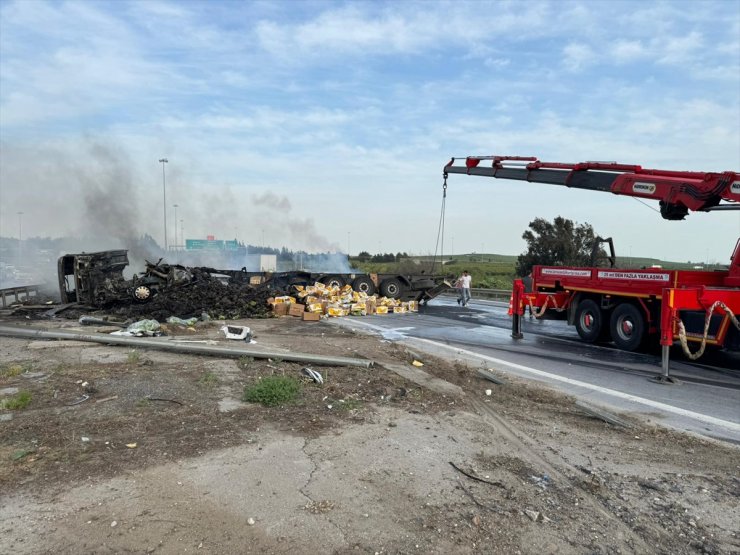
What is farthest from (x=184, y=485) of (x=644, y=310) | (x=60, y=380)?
(x=644, y=310)

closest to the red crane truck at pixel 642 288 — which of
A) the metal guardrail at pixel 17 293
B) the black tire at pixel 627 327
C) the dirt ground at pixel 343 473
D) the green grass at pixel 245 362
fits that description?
the black tire at pixel 627 327

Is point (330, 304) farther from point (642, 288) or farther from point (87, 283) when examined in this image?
point (642, 288)

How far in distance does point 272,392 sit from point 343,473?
2.15 metres

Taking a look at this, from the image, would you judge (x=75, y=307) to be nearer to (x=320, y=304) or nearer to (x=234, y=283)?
(x=234, y=283)

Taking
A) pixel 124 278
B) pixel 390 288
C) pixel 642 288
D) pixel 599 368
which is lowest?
pixel 599 368

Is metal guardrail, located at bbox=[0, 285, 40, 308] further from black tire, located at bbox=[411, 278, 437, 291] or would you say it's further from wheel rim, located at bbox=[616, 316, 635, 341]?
wheel rim, located at bbox=[616, 316, 635, 341]

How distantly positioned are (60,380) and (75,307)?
10.9 metres

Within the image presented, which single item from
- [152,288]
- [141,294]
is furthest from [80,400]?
[152,288]

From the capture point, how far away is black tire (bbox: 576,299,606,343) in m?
12.3

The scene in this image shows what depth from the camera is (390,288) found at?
2192cm

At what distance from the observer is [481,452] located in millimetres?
4809

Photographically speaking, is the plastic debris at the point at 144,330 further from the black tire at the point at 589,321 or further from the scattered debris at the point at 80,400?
the black tire at the point at 589,321

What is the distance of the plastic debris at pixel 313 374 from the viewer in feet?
23.1

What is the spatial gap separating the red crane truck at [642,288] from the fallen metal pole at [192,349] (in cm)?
532
